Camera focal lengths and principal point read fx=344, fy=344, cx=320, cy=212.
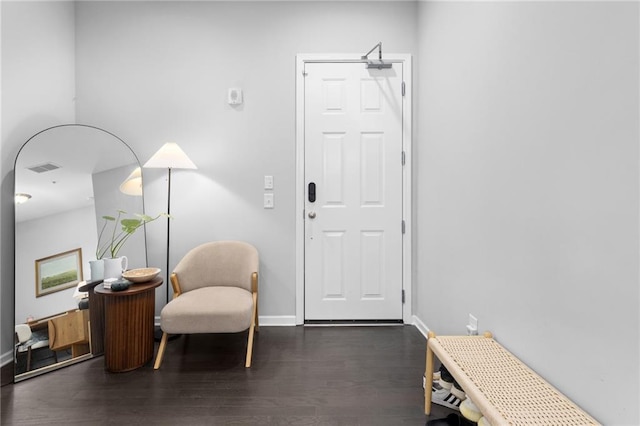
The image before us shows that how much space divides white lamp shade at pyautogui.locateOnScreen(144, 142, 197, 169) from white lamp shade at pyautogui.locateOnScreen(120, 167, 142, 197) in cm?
35

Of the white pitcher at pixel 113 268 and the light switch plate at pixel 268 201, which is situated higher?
the light switch plate at pixel 268 201

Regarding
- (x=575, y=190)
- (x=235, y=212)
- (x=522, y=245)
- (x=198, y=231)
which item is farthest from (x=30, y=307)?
(x=575, y=190)

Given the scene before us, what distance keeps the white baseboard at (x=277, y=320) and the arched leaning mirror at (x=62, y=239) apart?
0.69 meters

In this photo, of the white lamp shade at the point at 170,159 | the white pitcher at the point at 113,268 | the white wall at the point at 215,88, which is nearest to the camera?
the white pitcher at the point at 113,268

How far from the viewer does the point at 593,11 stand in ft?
3.95

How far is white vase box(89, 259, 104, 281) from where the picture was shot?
8.25 feet

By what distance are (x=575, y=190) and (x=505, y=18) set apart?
3.26 ft

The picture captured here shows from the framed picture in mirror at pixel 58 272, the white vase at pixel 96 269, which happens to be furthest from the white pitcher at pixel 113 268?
the framed picture in mirror at pixel 58 272

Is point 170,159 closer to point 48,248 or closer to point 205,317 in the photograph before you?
point 48,248

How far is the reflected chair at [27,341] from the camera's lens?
220 cm

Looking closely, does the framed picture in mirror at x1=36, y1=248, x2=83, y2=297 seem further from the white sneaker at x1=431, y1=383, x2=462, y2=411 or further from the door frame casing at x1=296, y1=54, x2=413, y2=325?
the white sneaker at x1=431, y1=383, x2=462, y2=411

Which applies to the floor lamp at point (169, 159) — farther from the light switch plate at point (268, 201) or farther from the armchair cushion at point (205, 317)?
the armchair cushion at point (205, 317)

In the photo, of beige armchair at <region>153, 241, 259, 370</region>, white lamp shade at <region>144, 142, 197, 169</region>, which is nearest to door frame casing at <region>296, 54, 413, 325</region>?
beige armchair at <region>153, 241, 259, 370</region>

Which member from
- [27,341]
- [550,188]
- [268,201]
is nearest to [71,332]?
[27,341]
